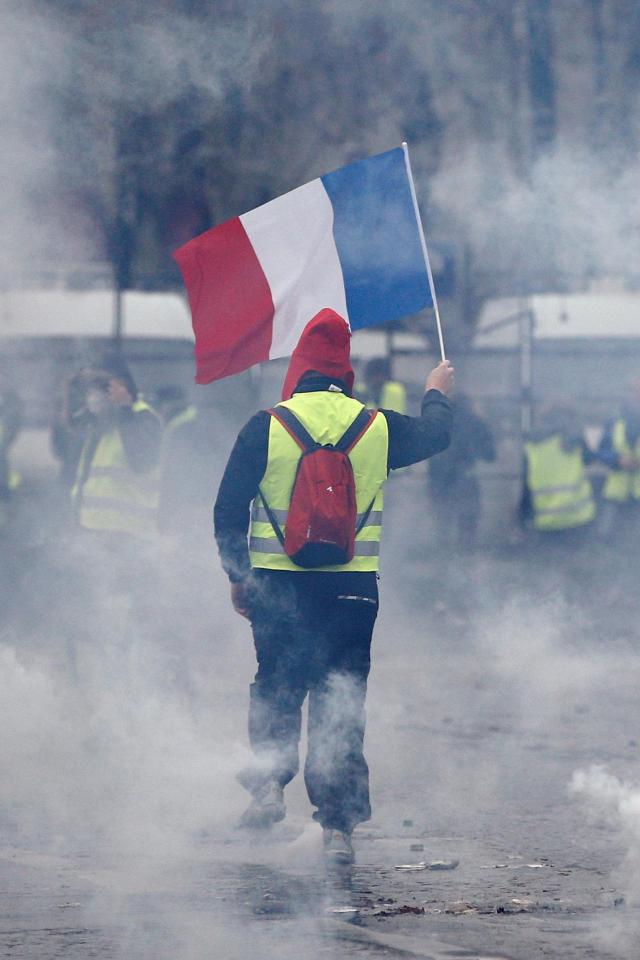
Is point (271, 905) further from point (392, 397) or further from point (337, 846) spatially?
point (392, 397)

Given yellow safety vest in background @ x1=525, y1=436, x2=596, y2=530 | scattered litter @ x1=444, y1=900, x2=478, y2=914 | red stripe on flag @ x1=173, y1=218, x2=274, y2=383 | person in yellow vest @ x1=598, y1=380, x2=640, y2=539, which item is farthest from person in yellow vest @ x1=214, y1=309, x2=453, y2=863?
person in yellow vest @ x1=598, y1=380, x2=640, y2=539

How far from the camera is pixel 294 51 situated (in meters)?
16.9

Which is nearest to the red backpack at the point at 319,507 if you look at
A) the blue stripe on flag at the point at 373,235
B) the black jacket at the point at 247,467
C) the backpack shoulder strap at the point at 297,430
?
the backpack shoulder strap at the point at 297,430

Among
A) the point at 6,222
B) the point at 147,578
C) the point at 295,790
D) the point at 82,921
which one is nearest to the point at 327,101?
the point at 6,222

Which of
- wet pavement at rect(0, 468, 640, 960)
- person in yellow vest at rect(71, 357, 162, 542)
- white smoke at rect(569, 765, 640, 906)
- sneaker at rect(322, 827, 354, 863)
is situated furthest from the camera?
person in yellow vest at rect(71, 357, 162, 542)

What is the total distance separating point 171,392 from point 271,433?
271 inches

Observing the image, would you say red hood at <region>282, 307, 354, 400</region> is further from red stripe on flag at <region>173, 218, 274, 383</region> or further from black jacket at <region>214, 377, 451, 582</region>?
red stripe on flag at <region>173, 218, 274, 383</region>

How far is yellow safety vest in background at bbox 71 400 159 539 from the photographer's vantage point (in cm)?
809

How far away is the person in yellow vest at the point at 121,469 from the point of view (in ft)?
26.5

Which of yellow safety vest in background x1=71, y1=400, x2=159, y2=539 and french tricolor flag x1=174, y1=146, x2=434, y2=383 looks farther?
yellow safety vest in background x1=71, y1=400, x2=159, y2=539

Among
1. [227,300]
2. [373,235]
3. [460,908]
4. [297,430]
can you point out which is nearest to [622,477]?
[373,235]

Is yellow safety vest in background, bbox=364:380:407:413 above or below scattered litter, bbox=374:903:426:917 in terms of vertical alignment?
above

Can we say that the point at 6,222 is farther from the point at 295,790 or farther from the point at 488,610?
the point at 295,790

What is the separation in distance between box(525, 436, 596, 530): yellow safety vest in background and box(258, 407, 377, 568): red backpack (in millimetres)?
8240
